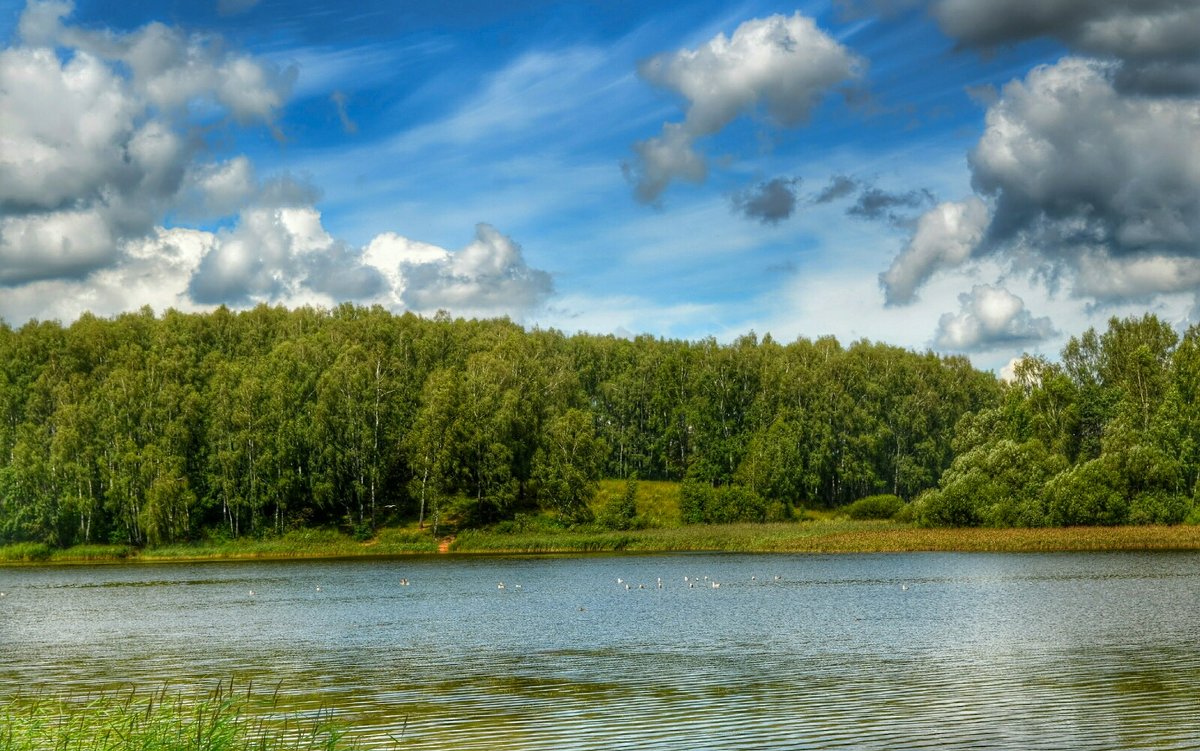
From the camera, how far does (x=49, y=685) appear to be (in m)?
30.6

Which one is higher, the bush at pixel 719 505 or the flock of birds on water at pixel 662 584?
the bush at pixel 719 505

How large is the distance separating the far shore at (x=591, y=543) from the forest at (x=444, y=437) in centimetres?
264

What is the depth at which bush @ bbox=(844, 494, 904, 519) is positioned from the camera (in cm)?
11994

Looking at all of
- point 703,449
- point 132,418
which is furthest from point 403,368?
point 703,449

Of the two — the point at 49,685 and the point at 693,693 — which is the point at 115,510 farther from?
the point at 693,693

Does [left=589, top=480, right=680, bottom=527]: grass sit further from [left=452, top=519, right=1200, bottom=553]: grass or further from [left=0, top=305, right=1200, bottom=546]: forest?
[left=452, top=519, right=1200, bottom=553]: grass

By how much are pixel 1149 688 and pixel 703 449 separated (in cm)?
11314

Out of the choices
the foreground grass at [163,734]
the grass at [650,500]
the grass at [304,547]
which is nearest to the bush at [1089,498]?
the grass at [650,500]

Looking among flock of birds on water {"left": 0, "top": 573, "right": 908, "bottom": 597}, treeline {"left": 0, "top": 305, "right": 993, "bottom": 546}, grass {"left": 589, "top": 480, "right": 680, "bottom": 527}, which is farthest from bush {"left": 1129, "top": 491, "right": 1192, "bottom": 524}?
grass {"left": 589, "top": 480, "right": 680, "bottom": 527}

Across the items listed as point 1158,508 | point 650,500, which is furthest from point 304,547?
point 1158,508

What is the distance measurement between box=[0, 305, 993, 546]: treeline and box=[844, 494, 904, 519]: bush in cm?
841

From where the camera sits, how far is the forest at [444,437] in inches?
3954

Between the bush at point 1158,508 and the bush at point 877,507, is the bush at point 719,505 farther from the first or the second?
the bush at point 1158,508

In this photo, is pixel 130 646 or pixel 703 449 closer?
pixel 130 646
